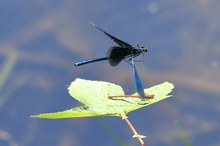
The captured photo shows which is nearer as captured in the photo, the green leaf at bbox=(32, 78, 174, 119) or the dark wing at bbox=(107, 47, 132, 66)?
the dark wing at bbox=(107, 47, 132, 66)

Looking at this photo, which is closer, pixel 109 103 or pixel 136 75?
pixel 136 75

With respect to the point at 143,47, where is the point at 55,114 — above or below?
below

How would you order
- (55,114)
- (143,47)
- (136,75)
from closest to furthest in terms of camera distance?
(136,75) → (55,114) → (143,47)

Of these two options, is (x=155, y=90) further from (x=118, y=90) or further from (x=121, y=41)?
(x=121, y=41)

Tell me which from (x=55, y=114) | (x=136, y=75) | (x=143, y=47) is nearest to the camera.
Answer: (x=136, y=75)

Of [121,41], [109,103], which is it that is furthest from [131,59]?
[109,103]

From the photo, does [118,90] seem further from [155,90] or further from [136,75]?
[136,75]

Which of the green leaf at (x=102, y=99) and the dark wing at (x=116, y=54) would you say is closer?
the dark wing at (x=116, y=54)

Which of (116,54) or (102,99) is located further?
(102,99)
